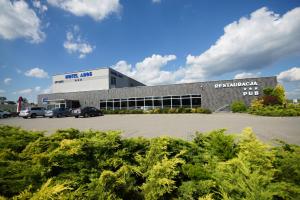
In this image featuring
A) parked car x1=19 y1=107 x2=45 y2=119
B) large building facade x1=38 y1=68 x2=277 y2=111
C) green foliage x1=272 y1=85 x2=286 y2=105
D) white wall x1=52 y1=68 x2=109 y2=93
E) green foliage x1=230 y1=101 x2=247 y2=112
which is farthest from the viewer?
white wall x1=52 y1=68 x2=109 y2=93

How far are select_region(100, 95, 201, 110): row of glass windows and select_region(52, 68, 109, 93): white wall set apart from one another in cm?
684

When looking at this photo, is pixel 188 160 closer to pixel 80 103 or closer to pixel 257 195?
pixel 257 195

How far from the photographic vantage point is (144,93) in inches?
1377

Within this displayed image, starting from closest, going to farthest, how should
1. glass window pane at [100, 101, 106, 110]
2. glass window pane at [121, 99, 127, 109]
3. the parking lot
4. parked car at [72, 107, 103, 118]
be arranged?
the parking lot → parked car at [72, 107, 103, 118] → glass window pane at [121, 99, 127, 109] → glass window pane at [100, 101, 106, 110]

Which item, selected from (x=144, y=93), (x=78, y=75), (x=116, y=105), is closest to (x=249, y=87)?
(x=144, y=93)

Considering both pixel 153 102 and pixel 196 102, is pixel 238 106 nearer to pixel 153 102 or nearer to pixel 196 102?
pixel 196 102

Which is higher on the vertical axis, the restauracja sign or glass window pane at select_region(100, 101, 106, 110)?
the restauracja sign

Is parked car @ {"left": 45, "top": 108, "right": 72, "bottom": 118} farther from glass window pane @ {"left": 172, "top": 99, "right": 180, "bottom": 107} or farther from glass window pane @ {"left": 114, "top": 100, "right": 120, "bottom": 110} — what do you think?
glass window pane @ {"left": 172, "top": 99, "right": 180, "bottom": 107}

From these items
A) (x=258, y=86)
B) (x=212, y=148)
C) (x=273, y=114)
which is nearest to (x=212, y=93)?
(x=258, y=86)

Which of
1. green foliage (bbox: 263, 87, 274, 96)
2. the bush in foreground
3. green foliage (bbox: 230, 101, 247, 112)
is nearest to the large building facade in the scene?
green foliage (bbox: 263, 87, 274, 96)

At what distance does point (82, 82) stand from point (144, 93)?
1894 cm

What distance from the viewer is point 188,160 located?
3391mm

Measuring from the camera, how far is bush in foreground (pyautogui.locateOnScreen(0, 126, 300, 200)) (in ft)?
6.55

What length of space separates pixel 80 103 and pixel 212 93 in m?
28.9
